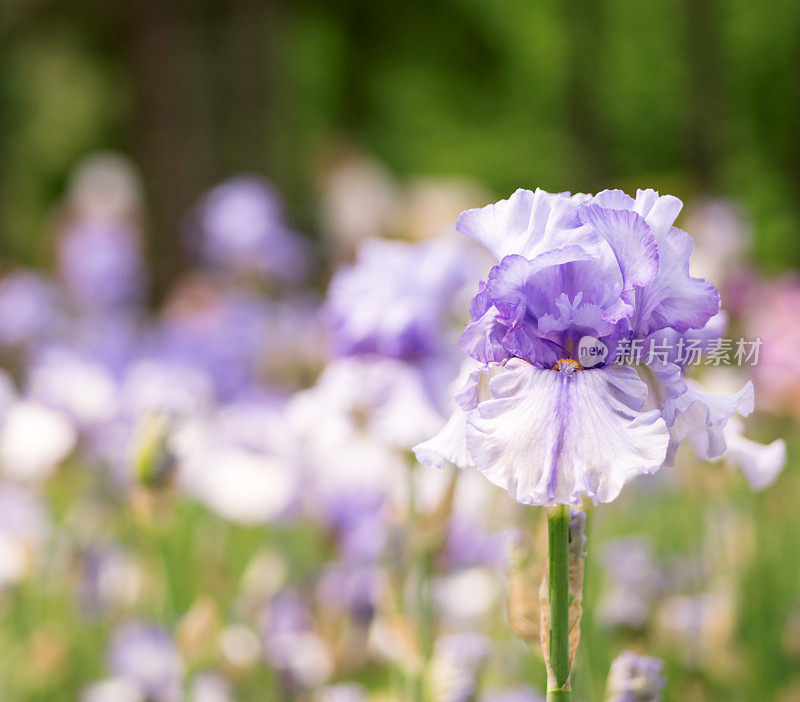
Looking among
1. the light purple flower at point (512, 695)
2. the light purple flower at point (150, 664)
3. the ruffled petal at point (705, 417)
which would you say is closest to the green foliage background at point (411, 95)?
the light purple flower at point (512, 695)

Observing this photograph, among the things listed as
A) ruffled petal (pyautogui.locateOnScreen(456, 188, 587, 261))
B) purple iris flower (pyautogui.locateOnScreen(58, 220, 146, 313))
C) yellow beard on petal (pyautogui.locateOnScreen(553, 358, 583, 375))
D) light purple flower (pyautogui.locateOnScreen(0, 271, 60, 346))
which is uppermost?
purple iris flower (pyautogui.locateOnScreen(58, 220, 146, 313))

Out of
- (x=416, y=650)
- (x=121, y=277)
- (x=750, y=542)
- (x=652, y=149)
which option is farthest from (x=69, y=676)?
→ (x=652, y=149)

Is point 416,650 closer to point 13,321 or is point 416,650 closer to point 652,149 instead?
point 13,321

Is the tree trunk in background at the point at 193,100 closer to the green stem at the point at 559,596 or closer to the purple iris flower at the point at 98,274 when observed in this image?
the purple iris flower at the point at 98,274

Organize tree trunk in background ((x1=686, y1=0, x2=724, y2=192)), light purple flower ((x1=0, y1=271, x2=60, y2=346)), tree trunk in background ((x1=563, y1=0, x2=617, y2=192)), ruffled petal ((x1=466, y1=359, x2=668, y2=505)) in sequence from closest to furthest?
ruffled petal ((x1=466, y1=359, x2=668, y2=505)) < light purple flower ((x1=0, y1=271, x2=60, y2=346)) < tree trunk in background ((x1=686, y1=0, x2=724, y2=192)) < tree trunk in background ((x1=563, y1=0, x2=617, y2=192))

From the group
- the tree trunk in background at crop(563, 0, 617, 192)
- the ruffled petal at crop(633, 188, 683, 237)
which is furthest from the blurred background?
the tree trunk in background at crop(563, 0, 617, 192)

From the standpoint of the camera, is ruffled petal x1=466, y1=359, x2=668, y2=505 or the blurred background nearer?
ruffled petal x1=466, y1=359, x2=668, y2=505

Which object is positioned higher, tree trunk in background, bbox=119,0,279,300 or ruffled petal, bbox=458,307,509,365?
tree trunk in background, bbox=119,0,279,300

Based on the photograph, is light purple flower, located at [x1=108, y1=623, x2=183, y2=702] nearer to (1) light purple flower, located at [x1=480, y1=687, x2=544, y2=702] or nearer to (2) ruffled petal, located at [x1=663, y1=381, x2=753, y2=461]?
(1) light purple flower, located at [x1=480, y1=687, x2=544, y2=702]
